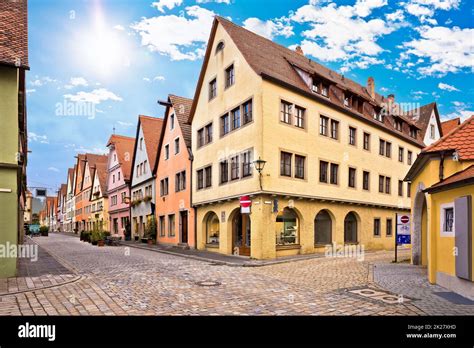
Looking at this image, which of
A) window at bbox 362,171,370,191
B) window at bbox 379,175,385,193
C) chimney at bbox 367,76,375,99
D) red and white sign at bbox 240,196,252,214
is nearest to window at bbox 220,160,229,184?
red and white sign at bbox 240,196,252,214

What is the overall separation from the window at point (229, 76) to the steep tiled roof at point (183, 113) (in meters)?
5.84

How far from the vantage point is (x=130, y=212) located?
4050 cm

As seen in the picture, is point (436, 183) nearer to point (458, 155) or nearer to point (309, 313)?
point (458, 155)

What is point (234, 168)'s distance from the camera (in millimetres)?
21797

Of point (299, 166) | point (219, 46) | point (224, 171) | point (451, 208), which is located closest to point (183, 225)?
point (224, 171)

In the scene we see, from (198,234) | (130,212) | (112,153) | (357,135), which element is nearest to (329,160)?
(357,135)

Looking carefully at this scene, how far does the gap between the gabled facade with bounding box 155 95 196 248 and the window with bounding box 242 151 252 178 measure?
703 cm

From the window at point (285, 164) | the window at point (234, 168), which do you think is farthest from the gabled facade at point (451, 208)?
the window at point (234, 168)

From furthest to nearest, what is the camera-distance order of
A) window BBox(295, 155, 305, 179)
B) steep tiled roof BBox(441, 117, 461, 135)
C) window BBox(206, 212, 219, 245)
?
steep tiled roof BBox(441, 117, 461, 135), window BBox(206, 212, 219, 245), window BBox(295, 155, 305, 179)

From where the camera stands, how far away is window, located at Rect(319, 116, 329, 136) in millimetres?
23314

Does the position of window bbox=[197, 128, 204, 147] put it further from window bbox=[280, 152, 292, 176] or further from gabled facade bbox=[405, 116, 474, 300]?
gabled facade bbox=[405, 116, 474, 300]

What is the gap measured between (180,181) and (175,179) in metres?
0.88

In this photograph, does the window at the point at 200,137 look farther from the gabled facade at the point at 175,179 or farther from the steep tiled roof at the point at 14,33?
the steep tiled roof at the point at 14,33

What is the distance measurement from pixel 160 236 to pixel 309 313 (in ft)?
84.3
